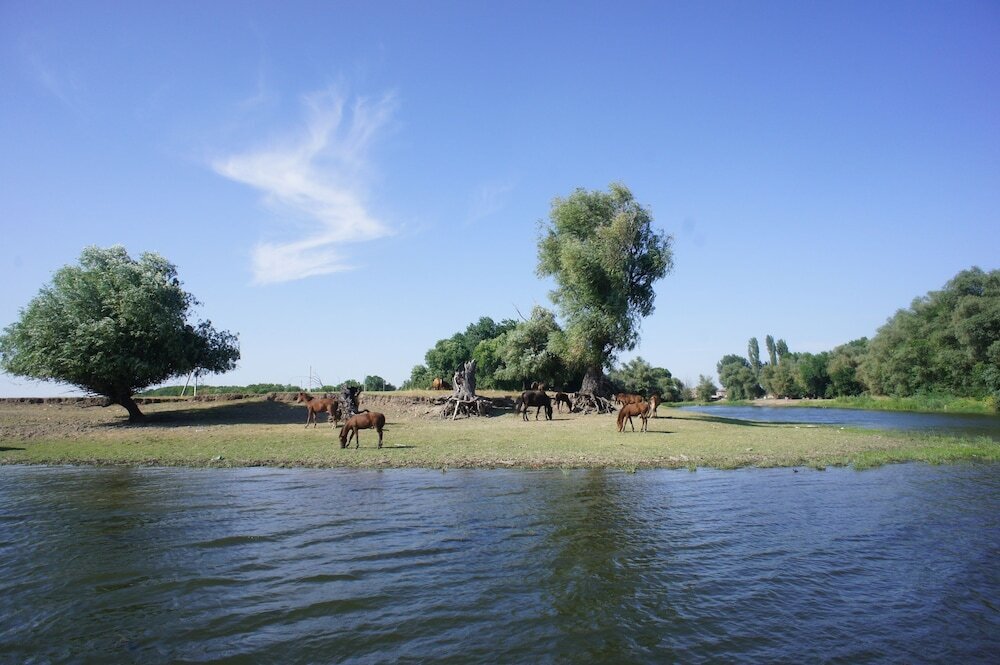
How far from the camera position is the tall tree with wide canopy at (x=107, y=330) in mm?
28891

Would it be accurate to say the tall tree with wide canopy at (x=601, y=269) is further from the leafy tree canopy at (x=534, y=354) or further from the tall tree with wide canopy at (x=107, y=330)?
the tall tree with wide canopy at (x=107, y=330)

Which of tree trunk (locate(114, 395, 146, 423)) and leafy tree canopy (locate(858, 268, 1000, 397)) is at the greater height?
leafy tree canopy (locate(858, 268, 1000, 397))

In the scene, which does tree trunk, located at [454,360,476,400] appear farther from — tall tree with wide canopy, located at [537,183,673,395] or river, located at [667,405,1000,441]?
river, located at [667,405,1000,441]

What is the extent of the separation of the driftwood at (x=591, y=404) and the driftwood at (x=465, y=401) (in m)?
6.11

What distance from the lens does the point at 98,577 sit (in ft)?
25.7

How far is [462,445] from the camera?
20953 millimetres

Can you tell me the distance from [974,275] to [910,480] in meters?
71.1

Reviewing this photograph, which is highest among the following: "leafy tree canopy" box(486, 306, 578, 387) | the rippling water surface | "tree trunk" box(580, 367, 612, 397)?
"leafy tree canopy" box(486, 306, 578, 387)

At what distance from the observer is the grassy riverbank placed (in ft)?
59.0

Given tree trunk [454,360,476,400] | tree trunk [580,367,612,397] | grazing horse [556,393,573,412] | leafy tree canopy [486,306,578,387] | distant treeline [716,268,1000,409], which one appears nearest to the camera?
tree trunk [454,360,476,400]

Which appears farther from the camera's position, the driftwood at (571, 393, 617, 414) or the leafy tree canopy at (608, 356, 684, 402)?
the leafy tree canopy at (608, 356, 684, 402)

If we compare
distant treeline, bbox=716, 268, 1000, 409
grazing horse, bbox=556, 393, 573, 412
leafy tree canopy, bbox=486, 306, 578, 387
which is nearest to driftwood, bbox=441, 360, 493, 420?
grazing horse, bbox=556, 393, 573, 412

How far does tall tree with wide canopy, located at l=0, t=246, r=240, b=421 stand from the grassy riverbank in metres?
2.78

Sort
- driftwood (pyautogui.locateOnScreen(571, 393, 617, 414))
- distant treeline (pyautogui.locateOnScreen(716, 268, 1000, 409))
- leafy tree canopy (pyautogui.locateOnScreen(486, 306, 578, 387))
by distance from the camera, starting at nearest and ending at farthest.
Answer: driftwood (pyautogui.locateOnScreen(571, 393, 617, 414))
leafy tree canopy (pyautogui.locateOnScreen(486, 306, 578, 387))
distant treeline (pyautogui.locateOnScreen(716, 268, 1000, 409))
